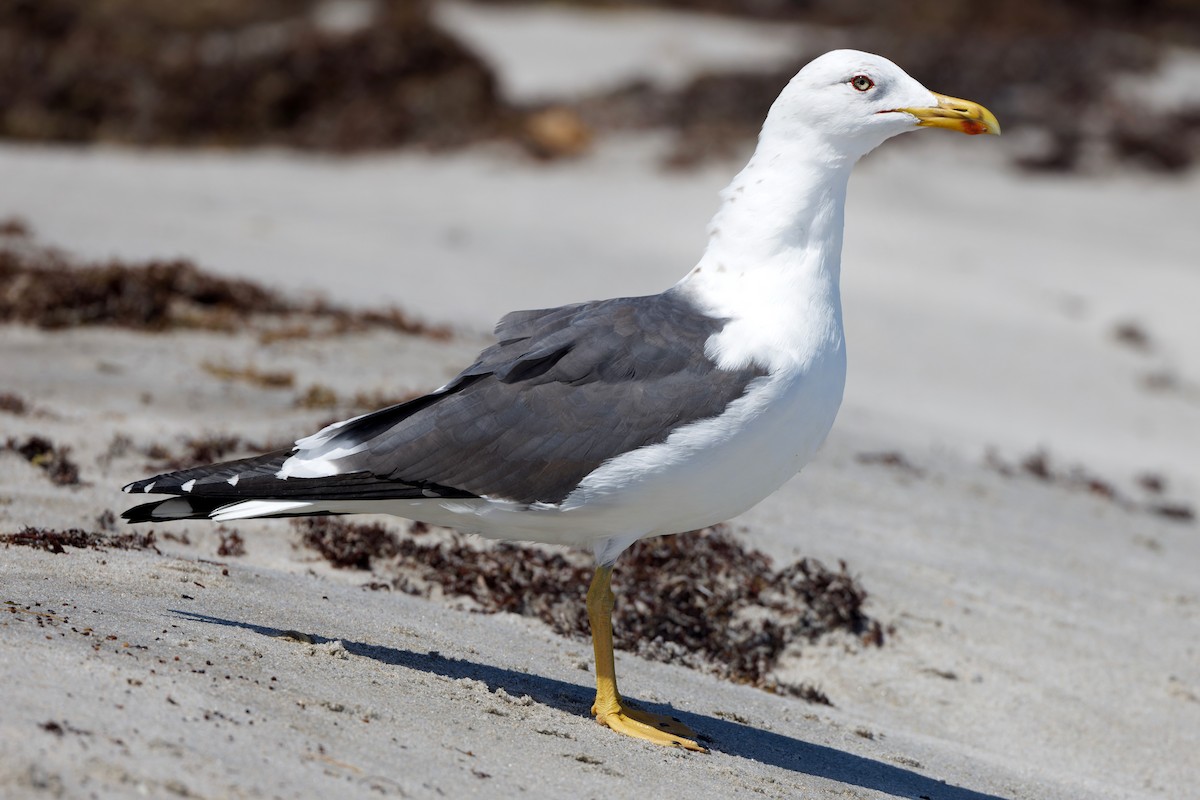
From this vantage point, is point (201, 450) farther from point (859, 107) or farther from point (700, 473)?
point (859, 107)

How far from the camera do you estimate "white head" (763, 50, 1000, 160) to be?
196 inches

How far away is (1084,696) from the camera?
618cm

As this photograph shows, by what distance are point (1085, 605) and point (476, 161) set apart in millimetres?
13665

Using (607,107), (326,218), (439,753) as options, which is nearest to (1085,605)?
(439,753)

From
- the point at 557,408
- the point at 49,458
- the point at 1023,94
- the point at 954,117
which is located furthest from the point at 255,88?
the point at 557,408

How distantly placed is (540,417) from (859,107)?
1.55 metres

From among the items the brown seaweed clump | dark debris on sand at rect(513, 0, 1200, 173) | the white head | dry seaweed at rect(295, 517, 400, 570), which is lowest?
dry seaweed at rect(295, 517, 400, 570)

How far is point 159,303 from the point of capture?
9844 mm

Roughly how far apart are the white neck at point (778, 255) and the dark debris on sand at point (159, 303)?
17.2 ft

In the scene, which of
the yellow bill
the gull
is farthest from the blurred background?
the gull

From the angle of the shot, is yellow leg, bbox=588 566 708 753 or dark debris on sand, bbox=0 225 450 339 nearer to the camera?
A: yellow leg, bbox=588 566 708 753

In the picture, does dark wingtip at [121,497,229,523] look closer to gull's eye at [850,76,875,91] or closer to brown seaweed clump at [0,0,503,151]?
gull's eye at [850,76,875,91]

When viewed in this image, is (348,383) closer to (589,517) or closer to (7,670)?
(589,517)

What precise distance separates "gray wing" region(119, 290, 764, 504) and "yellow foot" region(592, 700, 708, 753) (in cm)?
71
